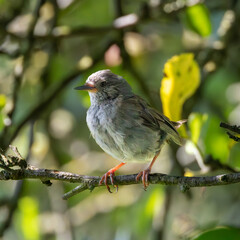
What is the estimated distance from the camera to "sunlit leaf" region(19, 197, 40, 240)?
4422 millimetres

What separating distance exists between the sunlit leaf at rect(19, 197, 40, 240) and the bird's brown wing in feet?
4.98

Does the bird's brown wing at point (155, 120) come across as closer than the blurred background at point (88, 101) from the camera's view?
Yes

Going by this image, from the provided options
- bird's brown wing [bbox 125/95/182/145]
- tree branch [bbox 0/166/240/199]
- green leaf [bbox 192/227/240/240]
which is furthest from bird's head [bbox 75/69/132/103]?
green leaf [bbox 192/227/240/240]

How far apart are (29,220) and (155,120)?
1.67m

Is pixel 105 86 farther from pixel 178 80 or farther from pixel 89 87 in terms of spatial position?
pixel 178 80

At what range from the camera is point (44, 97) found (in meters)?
4.75

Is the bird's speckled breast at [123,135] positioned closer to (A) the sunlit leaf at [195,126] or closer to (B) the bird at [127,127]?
(B) the bird at [127,127]

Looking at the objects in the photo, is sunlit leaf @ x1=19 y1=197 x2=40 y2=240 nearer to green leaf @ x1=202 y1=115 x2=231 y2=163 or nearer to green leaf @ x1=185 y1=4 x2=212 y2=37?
green leaf @ x1=202 y1=115 x2=231 y2=163

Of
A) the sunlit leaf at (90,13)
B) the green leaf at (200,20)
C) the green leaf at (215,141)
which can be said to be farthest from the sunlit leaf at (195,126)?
the sunlit leaf at (90,13)

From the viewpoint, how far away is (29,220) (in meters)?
4.45

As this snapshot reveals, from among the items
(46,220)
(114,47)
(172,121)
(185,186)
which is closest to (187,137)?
(172,121)

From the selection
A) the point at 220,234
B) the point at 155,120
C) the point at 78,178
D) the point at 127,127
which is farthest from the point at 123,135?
the point at 220,234

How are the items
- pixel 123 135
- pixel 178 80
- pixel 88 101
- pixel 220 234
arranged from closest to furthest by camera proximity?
pixel 220 234 → pixel 178 80 → pixel 123 135 → pixel 88 101

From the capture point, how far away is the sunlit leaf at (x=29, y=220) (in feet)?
14.5
